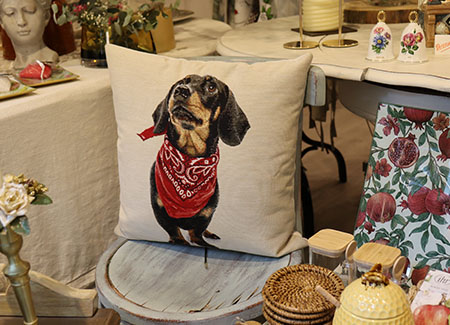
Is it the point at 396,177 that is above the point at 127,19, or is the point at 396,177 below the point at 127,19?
below

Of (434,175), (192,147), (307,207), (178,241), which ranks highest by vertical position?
(192,147)

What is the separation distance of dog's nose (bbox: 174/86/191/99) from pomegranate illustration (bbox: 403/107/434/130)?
1.66ft

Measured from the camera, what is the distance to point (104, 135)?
160cm

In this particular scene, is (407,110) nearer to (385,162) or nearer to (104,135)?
(385,162)

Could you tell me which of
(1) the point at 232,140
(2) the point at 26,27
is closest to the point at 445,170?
(1) the point at 232,140

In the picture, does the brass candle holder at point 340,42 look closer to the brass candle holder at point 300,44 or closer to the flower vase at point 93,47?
the brass candle holder at point 300,44

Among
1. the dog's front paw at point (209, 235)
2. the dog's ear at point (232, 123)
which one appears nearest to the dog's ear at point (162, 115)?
the dog's ear at point (232, 123)

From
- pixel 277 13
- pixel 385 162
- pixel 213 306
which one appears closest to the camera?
pixel 213 306

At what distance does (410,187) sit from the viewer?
1.39 meters

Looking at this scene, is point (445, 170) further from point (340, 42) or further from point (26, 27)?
point (26, 27)

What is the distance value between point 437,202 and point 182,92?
0.62m

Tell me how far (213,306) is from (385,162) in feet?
1.83

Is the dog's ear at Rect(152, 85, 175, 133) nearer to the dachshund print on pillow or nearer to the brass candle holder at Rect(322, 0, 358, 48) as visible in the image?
the dachshund print on pillow

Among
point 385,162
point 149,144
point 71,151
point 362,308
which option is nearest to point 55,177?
point 71,151
